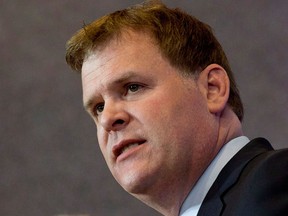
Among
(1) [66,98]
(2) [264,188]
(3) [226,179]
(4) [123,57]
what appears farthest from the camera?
(1) [66,98]

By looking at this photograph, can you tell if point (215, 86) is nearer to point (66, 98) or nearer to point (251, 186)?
point (251, 186)

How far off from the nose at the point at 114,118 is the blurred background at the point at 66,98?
3.49ft

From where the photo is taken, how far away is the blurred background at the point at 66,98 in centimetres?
225

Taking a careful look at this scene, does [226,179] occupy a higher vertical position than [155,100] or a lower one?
lower

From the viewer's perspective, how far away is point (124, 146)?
3.95 ft

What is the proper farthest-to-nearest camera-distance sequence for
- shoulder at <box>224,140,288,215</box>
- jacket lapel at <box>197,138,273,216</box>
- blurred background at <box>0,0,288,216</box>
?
1. blurred background at <box>0,0,288,216</box>
2. jacket lapel at <box>197,138,273,216</box>
3. shoulder at <box>224,140,288,215</box>

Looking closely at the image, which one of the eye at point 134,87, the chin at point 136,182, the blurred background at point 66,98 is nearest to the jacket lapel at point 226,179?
the chin at point 136,182

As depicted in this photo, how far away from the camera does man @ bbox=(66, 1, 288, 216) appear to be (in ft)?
3.88

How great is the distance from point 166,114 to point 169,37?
178 mm

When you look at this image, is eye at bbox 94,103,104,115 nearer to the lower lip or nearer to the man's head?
the man's head

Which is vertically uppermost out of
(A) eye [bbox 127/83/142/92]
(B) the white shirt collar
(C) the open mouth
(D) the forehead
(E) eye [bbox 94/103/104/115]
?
(D) the forehead

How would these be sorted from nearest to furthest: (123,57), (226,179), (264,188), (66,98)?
1. (264,188)
2. (226,179)
3. (123,57)
4. (66,98)

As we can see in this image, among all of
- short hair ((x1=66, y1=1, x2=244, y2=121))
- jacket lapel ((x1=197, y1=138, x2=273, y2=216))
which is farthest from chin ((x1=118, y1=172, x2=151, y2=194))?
short hair ((x1=66, y1=1, x2=244, y2=121))

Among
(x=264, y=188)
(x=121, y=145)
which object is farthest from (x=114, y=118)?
(x=264, y=188)
